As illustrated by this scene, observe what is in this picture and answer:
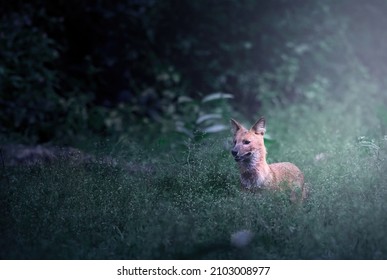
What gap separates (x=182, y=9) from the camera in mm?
11609

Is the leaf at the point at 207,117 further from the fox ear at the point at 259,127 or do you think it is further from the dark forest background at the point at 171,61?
the fox ear at the point at 259,127

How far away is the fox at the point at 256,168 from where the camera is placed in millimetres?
5680

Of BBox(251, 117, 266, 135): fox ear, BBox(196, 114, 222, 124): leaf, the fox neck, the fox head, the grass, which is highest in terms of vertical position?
BBox(196, 114, 222, 124): leaf

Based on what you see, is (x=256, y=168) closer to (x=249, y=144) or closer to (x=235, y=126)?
(x=249, y=144)

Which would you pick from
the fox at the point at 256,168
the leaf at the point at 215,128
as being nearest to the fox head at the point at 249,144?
the fox at the point at 256,168

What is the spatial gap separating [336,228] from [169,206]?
137cm

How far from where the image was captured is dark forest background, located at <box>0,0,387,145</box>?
9742 millimetres

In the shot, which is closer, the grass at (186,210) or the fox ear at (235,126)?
the grass at (186,210)

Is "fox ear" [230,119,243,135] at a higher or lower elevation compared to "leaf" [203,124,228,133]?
lower

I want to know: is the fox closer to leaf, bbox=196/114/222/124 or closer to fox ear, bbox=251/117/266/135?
fox ear, bbox=251/117/266/135

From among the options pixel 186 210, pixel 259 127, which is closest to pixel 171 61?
pixel 259 127

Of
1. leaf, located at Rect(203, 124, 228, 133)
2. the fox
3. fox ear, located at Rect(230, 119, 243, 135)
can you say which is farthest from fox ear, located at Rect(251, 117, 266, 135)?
leaf, located at Rect(203, 124, 228, 133)

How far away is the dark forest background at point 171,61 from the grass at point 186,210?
2599 millimetres

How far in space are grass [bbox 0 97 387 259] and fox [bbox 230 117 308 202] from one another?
0.37 ft
